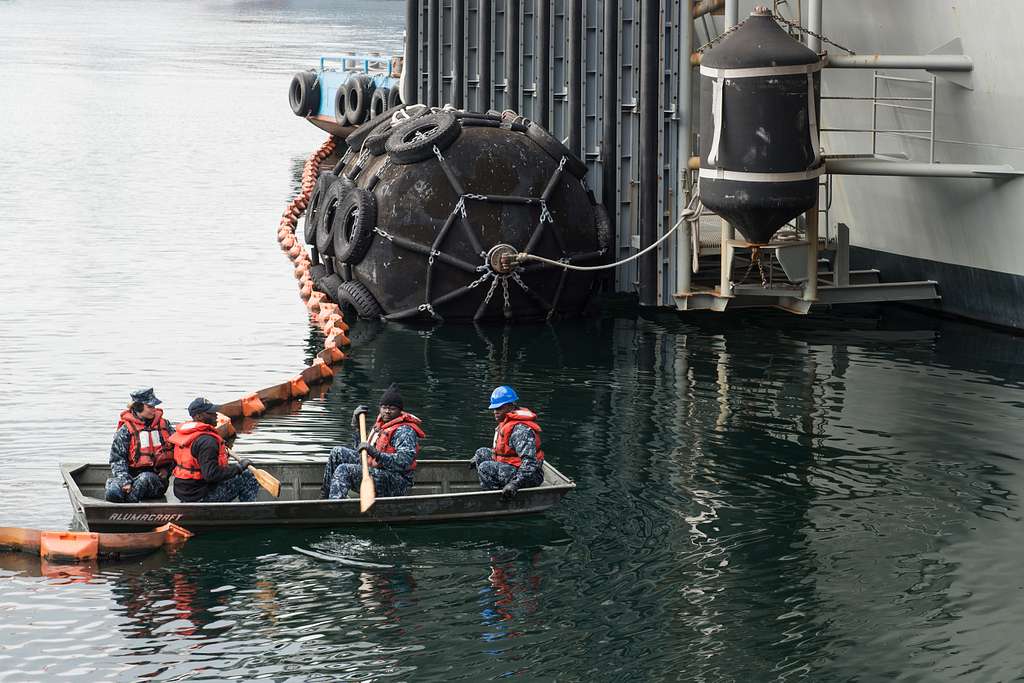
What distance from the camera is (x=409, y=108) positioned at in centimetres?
2959

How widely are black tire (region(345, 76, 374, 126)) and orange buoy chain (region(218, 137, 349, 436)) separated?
17.3m

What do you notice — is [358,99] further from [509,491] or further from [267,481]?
[509,491]

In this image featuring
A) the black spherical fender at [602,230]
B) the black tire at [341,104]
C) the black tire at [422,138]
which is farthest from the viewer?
the black tire at [341,104]

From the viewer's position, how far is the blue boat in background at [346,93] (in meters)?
55.8

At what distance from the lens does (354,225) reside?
86.8ft

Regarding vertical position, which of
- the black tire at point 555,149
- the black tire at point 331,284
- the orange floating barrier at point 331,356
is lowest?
the orange floating barrier at point 331,356

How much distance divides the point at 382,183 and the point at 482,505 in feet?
38.1

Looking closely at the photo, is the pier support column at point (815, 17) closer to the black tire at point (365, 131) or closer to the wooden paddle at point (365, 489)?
the black tire at point (365, 131)

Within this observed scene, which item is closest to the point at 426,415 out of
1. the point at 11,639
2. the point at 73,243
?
the point at 11,639

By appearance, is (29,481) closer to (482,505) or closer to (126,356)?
(482,505)

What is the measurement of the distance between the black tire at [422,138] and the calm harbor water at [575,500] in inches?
128

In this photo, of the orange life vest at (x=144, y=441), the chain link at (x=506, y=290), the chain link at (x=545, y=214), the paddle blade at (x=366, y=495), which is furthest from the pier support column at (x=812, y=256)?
the orange life vest at (x=144, y=441)

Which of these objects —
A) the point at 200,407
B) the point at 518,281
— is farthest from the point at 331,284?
the point at 200,407

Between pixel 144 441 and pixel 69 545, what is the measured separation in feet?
5.25
